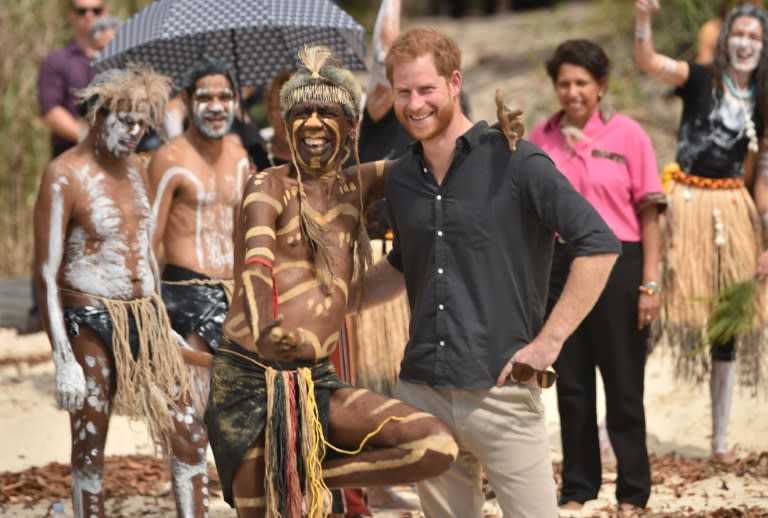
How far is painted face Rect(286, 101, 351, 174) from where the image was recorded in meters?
3.63

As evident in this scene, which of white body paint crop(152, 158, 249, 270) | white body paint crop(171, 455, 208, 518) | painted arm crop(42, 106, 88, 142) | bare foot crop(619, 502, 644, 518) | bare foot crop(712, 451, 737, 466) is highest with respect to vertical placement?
painted arm crop(42, 106, 88, 142)

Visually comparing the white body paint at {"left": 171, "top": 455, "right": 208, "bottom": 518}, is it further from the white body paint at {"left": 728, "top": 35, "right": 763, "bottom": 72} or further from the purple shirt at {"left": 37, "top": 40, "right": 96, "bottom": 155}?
the purple shirt at {"left": 37, "top": 40, "right": 96, "bottom": 155}

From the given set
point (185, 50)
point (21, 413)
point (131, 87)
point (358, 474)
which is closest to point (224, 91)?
point (131, 87)

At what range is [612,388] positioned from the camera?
520 cm

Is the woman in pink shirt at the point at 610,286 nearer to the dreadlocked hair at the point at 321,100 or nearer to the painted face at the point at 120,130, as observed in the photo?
the dreadlocked hair at the point at 321,100

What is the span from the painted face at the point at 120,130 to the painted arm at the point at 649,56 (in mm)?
2210

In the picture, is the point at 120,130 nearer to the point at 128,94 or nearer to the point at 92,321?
the point at 128,94

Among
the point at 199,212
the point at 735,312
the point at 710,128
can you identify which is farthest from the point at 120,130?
the point at 710,128

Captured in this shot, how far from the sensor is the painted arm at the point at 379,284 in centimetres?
383

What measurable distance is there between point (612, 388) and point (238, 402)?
2075 mm

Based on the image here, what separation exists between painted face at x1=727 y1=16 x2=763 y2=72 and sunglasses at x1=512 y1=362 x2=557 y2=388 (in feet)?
9.20

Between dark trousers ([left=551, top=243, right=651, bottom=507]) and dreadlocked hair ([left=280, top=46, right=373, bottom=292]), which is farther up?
dreadlocked hair ([left=280, top=46, right=373, bottom=292])

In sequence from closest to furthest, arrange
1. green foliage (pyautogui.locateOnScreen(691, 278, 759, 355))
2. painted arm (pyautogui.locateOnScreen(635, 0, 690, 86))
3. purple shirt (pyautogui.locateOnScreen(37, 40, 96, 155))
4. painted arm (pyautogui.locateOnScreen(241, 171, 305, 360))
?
painted arm (pyautogui.locateOnScreen(241, 171, 305, 360))
green foliage (pyautogui.locateOnScreen(691, 278, 759, 355))
painted arm (pyautogui.locateOnScreen(635, 0, 690, 86))
purple shirt (pyautogui.locateOnScreen(37, 40, 96, 155))

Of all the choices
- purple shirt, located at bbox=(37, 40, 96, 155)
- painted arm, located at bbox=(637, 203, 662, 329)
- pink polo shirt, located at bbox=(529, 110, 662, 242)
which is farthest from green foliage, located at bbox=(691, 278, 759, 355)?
purple shirt, located at bbox=(37, 40, 96, 155)
